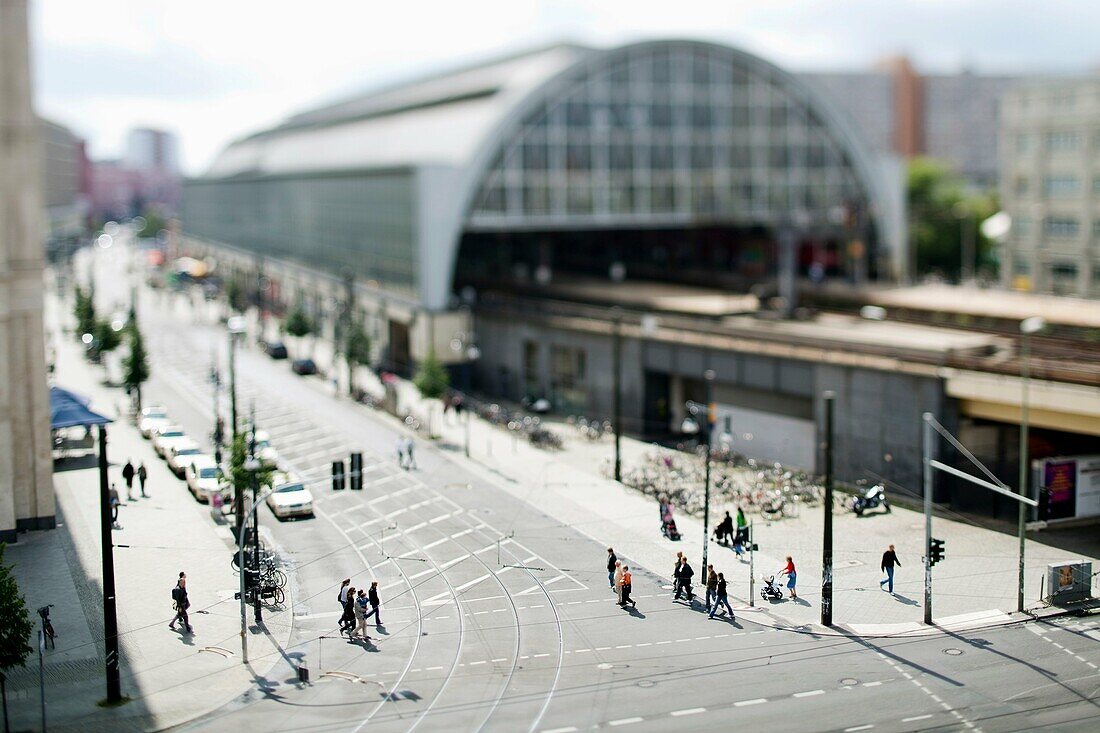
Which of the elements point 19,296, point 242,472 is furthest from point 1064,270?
point 19,296

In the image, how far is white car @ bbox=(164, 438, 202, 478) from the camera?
49188mm

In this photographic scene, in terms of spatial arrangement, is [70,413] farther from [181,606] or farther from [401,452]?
[181,606]

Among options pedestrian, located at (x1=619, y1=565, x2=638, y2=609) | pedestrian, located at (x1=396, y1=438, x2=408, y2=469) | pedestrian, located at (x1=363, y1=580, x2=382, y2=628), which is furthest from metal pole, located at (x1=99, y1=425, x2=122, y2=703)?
pedestrian, located at (x1=396, y1=438, x2=408, y2=469)

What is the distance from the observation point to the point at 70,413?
162 feet

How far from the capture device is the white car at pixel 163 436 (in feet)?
174

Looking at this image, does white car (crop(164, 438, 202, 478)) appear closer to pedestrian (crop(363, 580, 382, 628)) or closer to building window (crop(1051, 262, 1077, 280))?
pedestrian (crop(363, 580, 382, 628))

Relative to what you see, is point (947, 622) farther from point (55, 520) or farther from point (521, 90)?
point (521, 90)

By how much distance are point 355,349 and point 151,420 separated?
50.2ft

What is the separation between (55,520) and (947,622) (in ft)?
96.9

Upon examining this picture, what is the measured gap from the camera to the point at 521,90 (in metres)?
76.7

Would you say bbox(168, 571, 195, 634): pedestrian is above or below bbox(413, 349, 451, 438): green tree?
below

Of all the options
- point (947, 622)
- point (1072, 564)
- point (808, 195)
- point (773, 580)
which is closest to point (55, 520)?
point (773, 580)

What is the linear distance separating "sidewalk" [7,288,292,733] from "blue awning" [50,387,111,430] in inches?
94.1

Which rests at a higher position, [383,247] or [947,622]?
[383,247]
